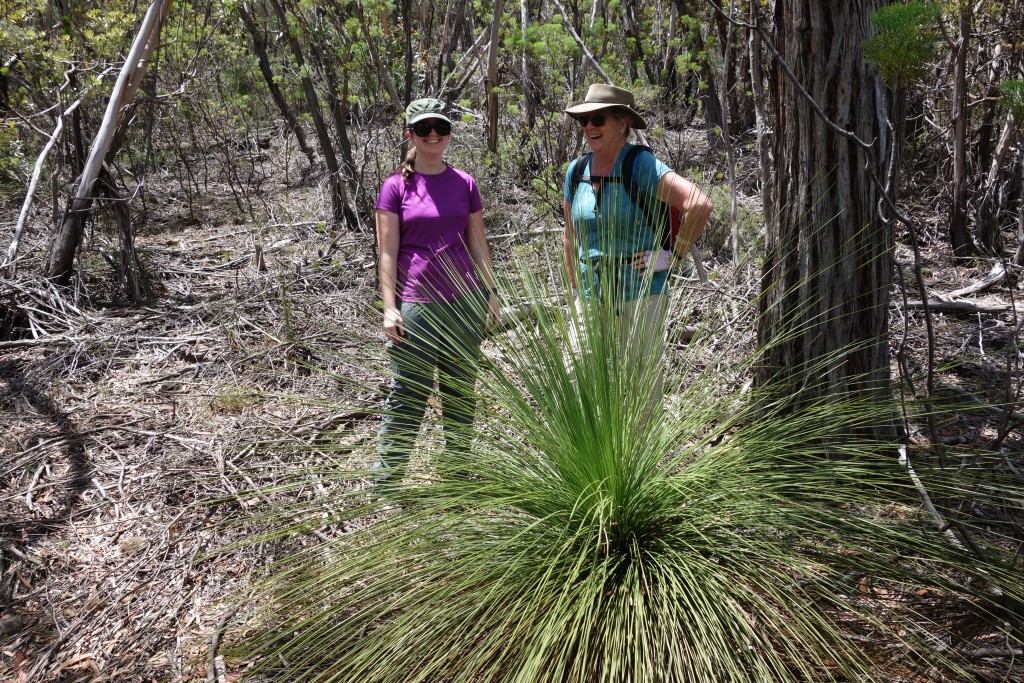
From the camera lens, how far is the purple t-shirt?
9.25 feet

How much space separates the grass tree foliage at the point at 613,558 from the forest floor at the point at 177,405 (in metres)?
0.32

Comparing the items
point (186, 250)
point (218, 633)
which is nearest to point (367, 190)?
point (186, 250)

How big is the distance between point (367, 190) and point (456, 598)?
528 cm

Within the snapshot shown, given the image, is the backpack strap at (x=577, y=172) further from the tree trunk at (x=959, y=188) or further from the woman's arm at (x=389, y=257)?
the tree trunk at (x=959, y=188)

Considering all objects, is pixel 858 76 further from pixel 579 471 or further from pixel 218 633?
pixel 218 633

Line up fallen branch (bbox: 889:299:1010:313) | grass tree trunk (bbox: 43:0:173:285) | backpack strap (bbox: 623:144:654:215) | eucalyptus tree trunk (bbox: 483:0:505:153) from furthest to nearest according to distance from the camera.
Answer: eucalyptus tree trunk (bbox: 483:0:505:153) → grass tree trunk (bbox: 43:0:173:285) → fallen branch (bbox: 889:299:1010:313) → backpack strap (bbox: 623:144:654:215)

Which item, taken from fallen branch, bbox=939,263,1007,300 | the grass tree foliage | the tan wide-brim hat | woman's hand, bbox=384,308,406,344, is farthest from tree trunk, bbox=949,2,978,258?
woman's hand, bbox=384,308,406,344

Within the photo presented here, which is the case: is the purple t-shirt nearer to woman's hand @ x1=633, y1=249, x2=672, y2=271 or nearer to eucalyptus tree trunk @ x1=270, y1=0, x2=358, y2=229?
woman's hand @ x1=633, y1=249, x2=672, y2=271

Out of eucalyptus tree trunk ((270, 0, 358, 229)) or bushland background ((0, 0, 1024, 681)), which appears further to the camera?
eucalyptus tree trunk ((270, 0, 358, 229))

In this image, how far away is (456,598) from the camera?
5.84 feet

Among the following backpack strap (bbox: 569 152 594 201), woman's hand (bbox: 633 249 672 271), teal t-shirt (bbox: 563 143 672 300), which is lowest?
woman's hand (bbox: 633 249 672 271)

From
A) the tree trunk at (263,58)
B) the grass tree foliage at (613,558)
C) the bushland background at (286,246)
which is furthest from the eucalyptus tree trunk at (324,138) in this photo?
the grass tree foliage at (613,558)

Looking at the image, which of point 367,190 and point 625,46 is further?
point 625,46

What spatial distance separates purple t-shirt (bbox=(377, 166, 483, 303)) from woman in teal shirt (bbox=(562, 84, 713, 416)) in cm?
43
